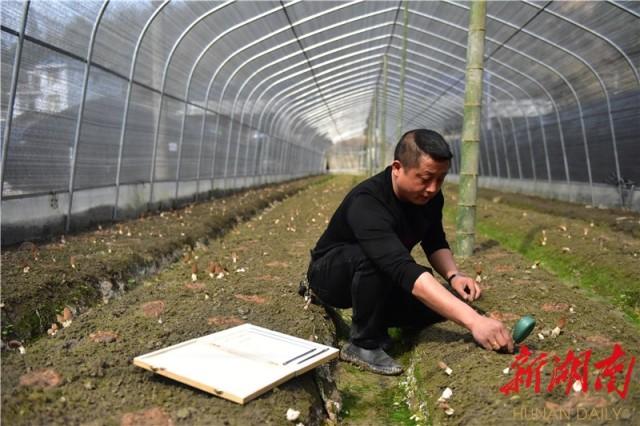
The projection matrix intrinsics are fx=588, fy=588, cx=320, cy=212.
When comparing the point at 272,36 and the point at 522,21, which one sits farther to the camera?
the point at 272,36

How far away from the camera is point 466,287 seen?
12.4 ft

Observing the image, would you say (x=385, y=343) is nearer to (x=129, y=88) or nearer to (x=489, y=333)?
(x=489, y=333)

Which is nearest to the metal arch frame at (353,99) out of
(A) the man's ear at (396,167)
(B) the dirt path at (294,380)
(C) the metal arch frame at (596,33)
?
(C) the metal arch frame at (596,33)

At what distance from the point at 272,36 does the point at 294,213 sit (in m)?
4.39

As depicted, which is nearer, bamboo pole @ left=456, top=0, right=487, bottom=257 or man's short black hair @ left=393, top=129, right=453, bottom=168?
man's short black hair @ left=393, top=129, right=453, bottom=168

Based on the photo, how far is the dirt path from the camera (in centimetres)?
260

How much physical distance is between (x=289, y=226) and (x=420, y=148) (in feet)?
22.4

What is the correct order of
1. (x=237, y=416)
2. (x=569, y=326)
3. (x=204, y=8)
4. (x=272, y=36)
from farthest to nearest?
(x=272, y=36) → (x=204, y=8) → (x=569, y=326) → (x=237, y=416)

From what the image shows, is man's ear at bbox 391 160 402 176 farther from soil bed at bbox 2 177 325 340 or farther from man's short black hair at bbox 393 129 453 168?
soil bed at bbox 2 177 325 340

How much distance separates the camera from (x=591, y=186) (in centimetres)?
1390

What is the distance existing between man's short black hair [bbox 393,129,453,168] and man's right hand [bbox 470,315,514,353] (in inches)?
35.0

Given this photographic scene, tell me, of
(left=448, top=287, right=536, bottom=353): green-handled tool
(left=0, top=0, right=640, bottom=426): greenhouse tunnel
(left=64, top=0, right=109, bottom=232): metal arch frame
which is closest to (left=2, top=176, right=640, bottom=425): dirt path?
(left=0, top=0, right=640, bottom=426): greenhouse tunnel

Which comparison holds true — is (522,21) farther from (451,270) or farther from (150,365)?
(150,365)

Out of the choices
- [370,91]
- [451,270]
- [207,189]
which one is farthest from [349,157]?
[451,270]
